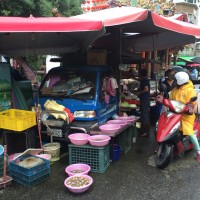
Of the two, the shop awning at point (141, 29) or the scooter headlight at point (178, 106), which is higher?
the shop awning at point (141, 29)

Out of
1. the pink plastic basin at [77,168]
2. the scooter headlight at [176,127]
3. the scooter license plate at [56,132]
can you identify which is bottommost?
the pink plastic basin at [77,168]

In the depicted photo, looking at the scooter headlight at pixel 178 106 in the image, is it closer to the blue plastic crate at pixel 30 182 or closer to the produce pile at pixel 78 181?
the produce pile at pixel 78 181

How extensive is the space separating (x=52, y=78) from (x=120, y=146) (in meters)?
2.27

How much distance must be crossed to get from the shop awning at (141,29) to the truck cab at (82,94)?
1.23 metres

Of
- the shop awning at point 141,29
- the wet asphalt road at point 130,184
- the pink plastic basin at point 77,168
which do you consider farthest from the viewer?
the shop awning at point 141,29

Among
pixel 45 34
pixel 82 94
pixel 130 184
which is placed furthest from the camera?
pixel 45 34

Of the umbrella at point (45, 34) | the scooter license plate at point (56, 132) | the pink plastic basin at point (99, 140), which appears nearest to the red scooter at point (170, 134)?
the pink plastic basin at point (99, 140)

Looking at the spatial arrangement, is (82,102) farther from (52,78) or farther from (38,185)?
(38,185)

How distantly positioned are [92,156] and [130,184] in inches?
33.9

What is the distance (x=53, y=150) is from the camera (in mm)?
5156

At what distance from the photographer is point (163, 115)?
5199mm

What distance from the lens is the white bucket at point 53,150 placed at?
5145 mm

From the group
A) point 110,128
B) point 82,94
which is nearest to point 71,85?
point 82,94

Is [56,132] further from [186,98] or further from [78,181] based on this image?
[186,98]
